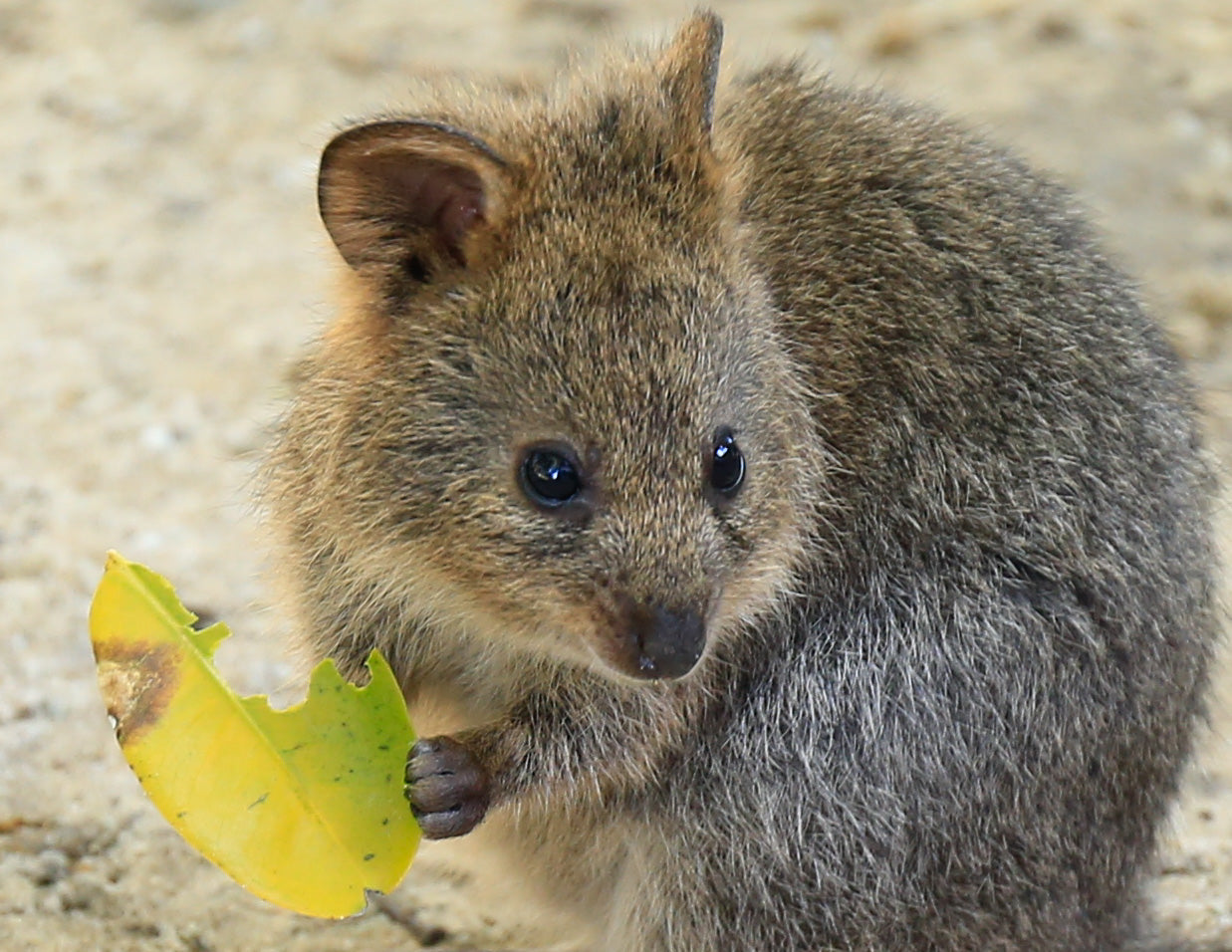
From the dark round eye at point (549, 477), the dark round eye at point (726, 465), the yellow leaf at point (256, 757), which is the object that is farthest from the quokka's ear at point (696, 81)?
the yellow leaf at point (256, 757)

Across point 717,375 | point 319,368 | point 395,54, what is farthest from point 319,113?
point 717,375

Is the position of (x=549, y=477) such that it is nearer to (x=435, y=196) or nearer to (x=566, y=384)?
(x=566, y=384)

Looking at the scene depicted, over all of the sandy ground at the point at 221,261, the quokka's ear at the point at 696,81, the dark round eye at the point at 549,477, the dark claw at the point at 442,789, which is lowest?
the sandy ground at the point at 221,261

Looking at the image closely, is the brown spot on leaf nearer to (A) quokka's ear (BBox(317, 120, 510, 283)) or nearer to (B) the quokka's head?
(B) the quokka's head

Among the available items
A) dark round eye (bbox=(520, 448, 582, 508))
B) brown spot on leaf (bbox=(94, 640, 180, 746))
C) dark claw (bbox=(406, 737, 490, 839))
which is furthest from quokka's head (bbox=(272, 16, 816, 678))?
brown spot on leaf (bbox=(94, 640, 180, 746))

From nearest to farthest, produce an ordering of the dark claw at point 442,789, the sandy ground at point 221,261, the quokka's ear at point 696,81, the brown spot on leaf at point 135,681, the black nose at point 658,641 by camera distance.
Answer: the black nose at point 658,641
the brown spot on leaf at point 135,681
the dark claw at point 442,789
the quokka's ear at point 696,81
the sandy ground at point 221,261

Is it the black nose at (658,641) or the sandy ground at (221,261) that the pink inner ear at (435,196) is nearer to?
the sandy ground at (221,261)

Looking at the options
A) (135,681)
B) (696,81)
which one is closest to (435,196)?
(696,81)
